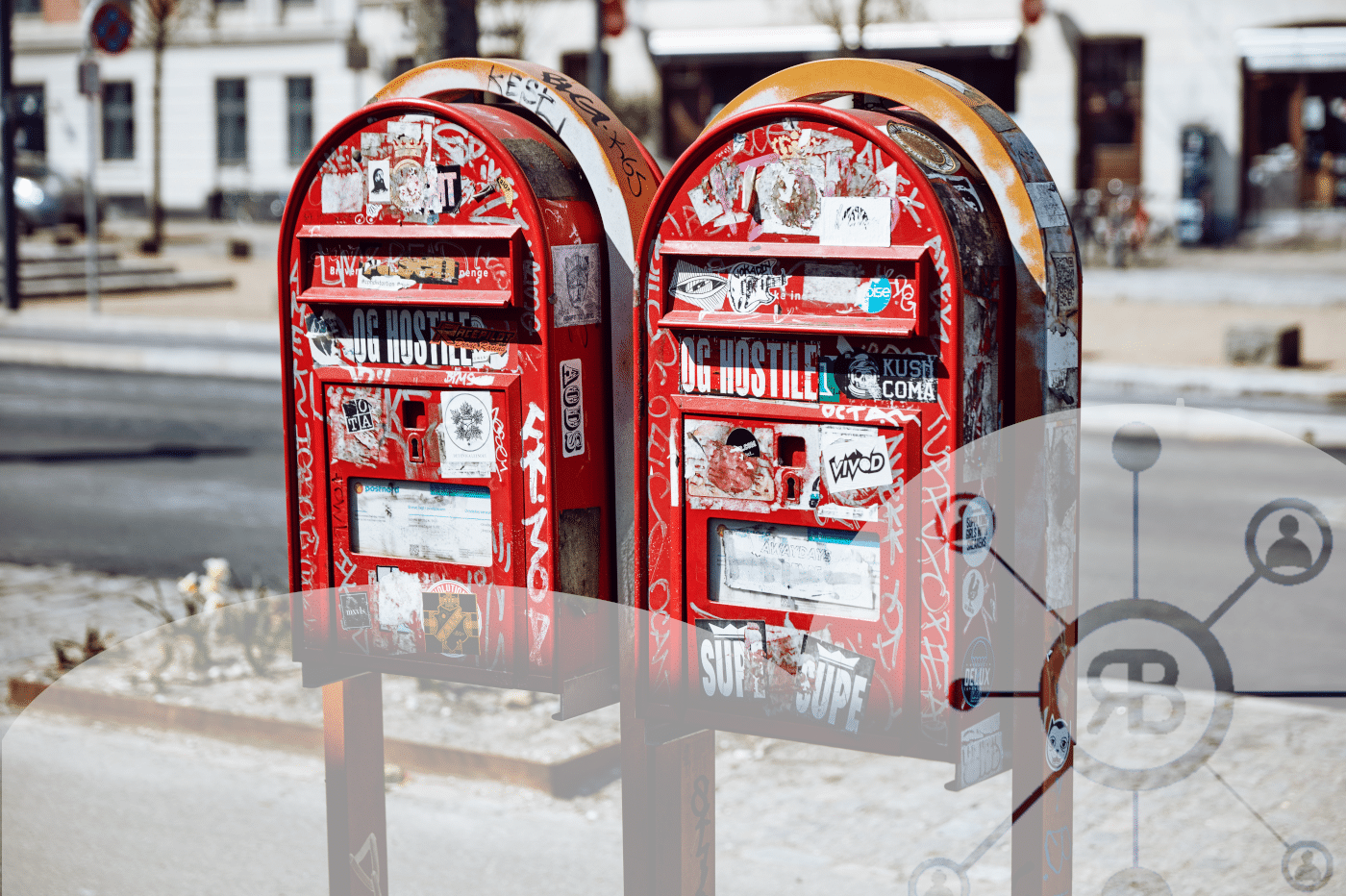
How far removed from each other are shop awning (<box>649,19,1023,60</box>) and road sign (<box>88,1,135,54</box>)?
13912 mm

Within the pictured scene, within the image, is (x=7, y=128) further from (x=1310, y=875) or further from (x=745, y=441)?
(x=1310, y=875)

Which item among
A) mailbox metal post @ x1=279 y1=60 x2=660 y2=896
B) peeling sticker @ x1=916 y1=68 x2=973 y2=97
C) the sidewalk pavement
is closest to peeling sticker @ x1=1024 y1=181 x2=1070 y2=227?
peeling sticker @ x1=916 y1=68 x2=973 y2=97

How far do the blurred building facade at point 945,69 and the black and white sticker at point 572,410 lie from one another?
24357mm

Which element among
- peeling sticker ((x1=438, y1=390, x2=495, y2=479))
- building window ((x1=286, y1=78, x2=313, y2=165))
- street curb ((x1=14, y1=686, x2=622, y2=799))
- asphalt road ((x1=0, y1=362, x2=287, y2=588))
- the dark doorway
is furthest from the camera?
building window ((x1=286, y1=78, x2=313, y2=165))

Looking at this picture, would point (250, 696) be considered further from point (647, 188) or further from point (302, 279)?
point (647, 188)

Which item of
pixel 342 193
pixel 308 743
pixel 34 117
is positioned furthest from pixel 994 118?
pixel 34 117

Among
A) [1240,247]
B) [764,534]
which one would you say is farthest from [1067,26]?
[764,534]

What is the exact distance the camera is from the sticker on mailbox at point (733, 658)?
3008 millimetres

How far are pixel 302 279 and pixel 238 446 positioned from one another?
29.8ft

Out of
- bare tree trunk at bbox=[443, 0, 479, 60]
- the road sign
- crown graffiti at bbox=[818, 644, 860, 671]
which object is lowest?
crown graffiti at bbox=[818, 644, 860, 671]

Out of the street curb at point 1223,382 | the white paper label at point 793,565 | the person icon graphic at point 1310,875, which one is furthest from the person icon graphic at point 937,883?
the street curb at point 1223,382

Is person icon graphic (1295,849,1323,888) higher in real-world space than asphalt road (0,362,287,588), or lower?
lower

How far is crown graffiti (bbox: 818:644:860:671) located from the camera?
9.51 ft

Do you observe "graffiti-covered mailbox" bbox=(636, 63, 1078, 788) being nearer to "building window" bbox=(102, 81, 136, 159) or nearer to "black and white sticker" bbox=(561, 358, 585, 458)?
"black and white sticker" bbox=(561, 358, 585, 458)
